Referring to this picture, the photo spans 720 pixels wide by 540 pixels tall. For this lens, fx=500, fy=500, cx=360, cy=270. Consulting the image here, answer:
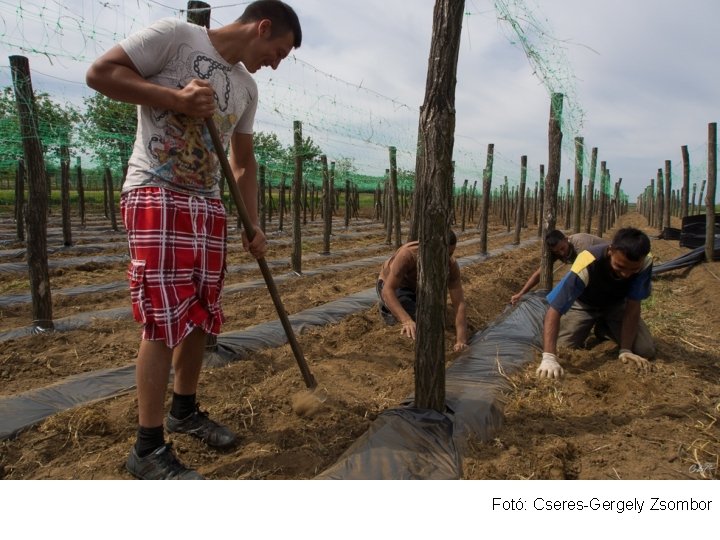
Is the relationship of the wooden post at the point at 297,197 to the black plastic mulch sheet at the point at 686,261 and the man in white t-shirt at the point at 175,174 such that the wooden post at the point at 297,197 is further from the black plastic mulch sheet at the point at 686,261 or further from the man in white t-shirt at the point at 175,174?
the black plastic mulch sheet at the point at 686,261

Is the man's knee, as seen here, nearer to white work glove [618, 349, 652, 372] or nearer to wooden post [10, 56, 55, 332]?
white work glove [618, 349, 652, 372]

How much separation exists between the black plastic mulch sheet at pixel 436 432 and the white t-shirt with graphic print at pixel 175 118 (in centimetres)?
121

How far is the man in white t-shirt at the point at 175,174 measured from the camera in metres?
1.73

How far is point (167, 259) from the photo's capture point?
1.77m

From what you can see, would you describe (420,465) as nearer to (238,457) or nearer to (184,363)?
(238,457)

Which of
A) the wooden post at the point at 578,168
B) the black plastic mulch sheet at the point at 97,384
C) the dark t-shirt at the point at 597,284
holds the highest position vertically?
the wooden post at the point at 578,168

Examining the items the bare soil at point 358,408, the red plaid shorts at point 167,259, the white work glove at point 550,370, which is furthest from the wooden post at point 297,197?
the red plaid shorts at point 167,259

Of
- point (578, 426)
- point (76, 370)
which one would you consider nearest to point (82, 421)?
point (76, 370)

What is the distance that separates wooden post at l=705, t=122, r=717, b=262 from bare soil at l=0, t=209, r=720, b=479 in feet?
13.8

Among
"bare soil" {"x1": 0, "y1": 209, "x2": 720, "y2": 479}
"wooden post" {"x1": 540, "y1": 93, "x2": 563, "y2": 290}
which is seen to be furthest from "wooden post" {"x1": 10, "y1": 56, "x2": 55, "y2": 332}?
"wooden post" {"x1": 540, "y1": 93, "x2": 563, "y2": 290}

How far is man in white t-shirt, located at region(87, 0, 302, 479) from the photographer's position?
1.73 metres

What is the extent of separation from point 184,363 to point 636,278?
9.33 feet

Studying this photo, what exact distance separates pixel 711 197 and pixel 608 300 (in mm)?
6711

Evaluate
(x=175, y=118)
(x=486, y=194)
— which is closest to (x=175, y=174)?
(x=175, y=118)
